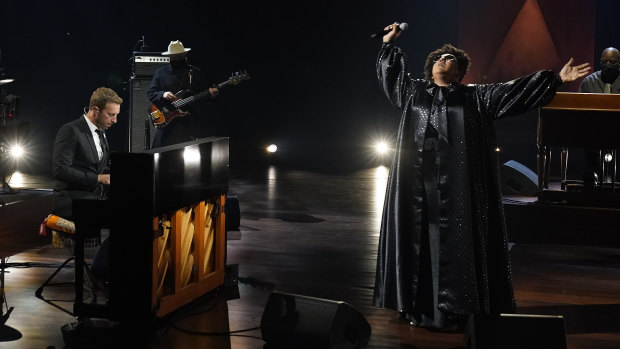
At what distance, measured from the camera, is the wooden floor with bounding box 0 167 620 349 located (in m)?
3.89

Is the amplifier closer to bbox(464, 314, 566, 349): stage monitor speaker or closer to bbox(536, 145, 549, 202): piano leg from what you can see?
bbox(536, 145, 549, 202): piano leg

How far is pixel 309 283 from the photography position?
496cm

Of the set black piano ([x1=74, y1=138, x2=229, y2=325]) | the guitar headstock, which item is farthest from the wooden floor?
the guitar headstock

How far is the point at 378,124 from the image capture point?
13609mm

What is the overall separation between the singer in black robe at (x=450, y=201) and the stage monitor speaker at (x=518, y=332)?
0.62m

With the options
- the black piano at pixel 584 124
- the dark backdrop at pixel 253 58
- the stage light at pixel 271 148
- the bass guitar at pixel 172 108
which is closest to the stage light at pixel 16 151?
the dark backdrop at pixel 253 58

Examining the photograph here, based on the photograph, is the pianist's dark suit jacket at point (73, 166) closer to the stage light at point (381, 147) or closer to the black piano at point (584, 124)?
the black piano at point (584, 124)

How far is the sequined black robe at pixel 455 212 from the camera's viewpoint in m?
3.95

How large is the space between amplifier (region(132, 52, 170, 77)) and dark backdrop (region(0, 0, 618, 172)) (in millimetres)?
2905

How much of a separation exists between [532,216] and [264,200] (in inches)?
118

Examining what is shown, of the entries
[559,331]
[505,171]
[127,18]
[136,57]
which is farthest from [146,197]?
[127,18]

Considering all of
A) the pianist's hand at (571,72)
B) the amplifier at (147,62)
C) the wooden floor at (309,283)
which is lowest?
the wooden floor at (309,283)

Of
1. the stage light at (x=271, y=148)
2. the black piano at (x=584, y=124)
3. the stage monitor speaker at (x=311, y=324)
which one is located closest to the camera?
the stage monitor speaker at (x=311, y=324)

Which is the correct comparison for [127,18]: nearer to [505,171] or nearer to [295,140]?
[295,140]
